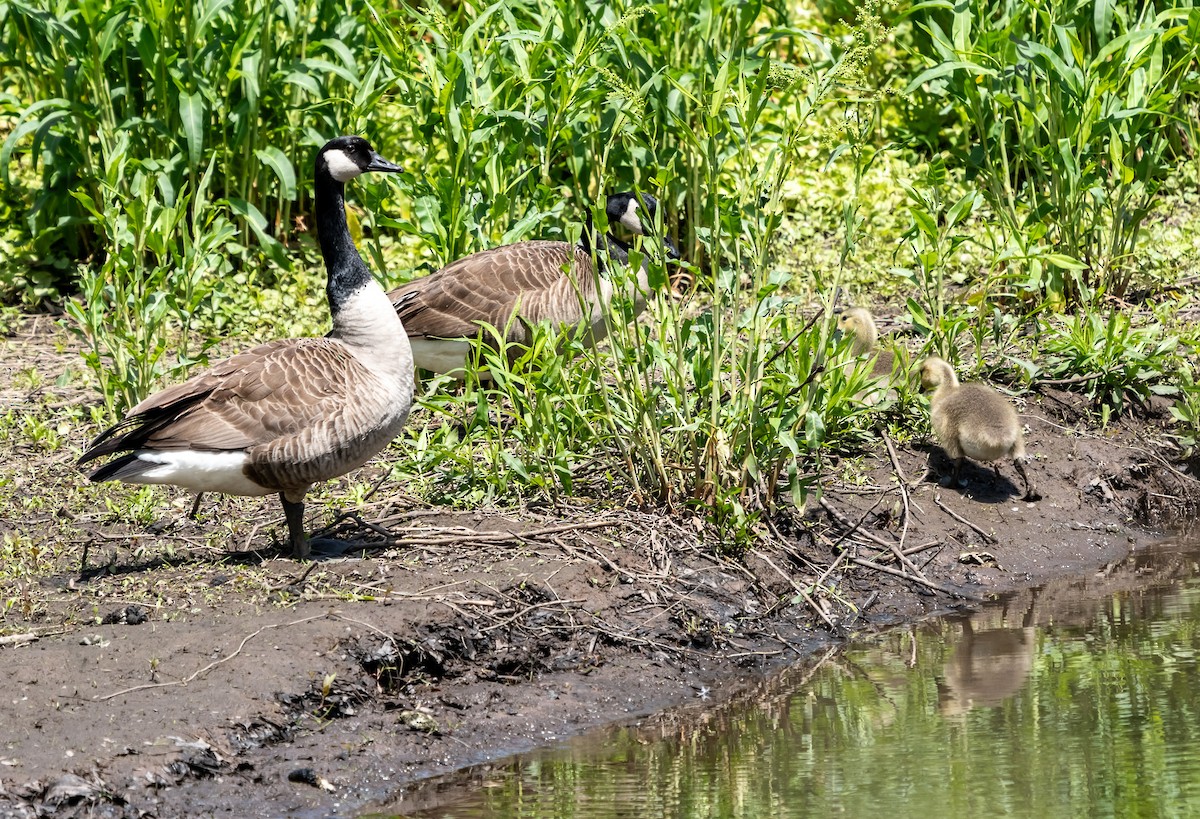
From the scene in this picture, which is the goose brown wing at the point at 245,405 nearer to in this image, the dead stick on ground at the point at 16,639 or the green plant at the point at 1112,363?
the dead stick on ground at the point at 16,639

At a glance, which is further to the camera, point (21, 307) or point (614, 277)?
point (21, 307)

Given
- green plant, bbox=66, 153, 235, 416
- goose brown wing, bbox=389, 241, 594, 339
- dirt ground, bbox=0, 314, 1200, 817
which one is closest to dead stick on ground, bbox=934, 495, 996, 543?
dirt ground, bbox=0, 314, 1200, 817

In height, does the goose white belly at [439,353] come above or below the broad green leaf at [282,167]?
below

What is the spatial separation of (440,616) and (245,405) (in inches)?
51.0

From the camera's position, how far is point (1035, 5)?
8914 millimetres

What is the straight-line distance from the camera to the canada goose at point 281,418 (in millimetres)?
6156

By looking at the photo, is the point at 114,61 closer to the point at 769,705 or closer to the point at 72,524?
the point at 72,524

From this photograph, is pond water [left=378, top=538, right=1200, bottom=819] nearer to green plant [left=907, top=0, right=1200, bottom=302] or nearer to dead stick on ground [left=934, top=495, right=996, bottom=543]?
dead stick on ground [left=934, top=495, right=996, bottom=543]

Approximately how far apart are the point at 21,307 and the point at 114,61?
6.27ft

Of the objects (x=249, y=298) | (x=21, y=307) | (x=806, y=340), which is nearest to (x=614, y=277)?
(x=806, y=340)

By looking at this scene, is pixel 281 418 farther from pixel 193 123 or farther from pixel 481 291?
pixel 193 123

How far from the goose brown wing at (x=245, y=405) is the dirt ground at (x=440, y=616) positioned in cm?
59

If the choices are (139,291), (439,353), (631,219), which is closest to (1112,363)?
(631,219)

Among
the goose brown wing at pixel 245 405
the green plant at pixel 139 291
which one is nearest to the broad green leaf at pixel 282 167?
the green plant at pixel 139 291
